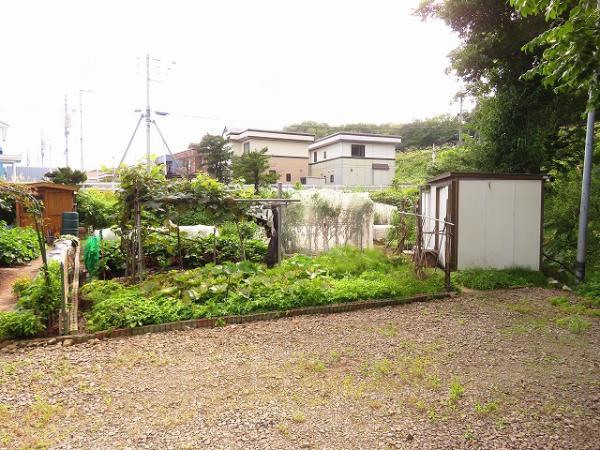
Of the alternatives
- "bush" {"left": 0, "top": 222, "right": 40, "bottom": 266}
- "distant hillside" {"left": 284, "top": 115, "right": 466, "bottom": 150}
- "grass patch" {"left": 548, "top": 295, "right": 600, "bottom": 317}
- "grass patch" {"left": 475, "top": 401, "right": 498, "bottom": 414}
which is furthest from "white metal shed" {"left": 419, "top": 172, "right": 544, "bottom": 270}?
"distant hillside" {"left": 284, "top": 115, "right": 466, "bottom": 150}

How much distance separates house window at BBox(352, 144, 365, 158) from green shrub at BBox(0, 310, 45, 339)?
26.6 meters

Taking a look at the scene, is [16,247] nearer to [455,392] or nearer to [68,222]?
[68,222]

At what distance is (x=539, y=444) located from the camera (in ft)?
8.30

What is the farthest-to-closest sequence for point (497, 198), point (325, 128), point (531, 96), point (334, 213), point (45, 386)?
point (325, 128), point (334, 213), point (531, 96), point (497, 198), point (45, 386)

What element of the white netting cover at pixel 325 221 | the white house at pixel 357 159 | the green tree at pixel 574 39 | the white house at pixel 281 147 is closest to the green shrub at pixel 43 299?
the white netting cover at pixel 325 221

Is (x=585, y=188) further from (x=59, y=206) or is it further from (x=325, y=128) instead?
(x=325, y=128)

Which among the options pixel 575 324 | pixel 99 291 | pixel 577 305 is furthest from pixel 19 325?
pixel 577 305

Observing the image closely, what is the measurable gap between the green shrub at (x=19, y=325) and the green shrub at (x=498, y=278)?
19.5 ft

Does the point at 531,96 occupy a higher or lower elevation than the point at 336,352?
higher

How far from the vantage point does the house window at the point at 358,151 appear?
29.7m

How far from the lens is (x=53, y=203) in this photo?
39.0 feet

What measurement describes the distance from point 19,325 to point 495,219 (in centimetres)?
726

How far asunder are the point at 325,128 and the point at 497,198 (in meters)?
38.3

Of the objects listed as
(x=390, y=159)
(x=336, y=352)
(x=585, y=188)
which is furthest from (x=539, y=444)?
(x=390, y=159)
